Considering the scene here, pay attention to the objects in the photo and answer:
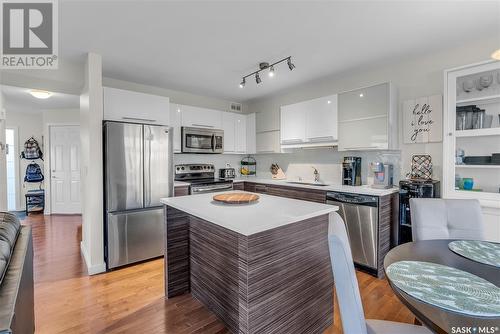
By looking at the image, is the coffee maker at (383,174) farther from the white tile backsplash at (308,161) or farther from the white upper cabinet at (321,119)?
the white upper cabinet at (321,119)

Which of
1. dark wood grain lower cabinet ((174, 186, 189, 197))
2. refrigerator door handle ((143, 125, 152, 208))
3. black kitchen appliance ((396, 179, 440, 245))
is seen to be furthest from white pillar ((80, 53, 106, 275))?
black kitchen appliance ((396, 179, 440, 245))

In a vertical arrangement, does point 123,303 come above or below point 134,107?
below

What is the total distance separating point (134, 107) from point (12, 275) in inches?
99.8

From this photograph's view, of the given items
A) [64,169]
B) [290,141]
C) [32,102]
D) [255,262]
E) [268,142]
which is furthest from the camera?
[64,169]

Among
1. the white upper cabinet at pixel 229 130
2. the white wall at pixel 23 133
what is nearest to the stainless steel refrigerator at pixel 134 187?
the white upper cabinet at pixel 229 130

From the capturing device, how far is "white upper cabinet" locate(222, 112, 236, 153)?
451 cm

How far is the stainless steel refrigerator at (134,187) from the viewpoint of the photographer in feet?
9.26

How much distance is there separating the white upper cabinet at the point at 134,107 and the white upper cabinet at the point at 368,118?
2500 millimetres

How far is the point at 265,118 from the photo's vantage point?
461 centimetres

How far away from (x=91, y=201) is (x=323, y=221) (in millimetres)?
2541

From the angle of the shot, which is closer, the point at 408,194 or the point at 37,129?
the point at 408,194

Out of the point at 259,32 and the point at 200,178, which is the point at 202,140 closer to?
the point at 200,178

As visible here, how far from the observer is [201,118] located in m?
4.16

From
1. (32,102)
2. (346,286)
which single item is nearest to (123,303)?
(346,286)
